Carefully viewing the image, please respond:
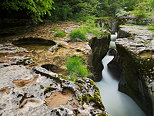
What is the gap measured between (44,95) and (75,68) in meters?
1.21

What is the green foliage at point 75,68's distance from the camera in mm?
2729

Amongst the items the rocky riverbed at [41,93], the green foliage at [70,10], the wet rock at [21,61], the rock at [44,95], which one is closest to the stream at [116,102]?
the rocky riverbed at [41,93]

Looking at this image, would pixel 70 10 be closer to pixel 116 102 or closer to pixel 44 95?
pixel 116 102

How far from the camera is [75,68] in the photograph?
9.23 ft

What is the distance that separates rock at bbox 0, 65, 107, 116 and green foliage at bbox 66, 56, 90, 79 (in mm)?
563

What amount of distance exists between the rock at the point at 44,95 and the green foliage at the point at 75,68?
563 millimetres

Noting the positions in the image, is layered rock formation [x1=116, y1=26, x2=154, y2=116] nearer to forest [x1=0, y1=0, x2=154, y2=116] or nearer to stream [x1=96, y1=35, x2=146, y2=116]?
forest [x1=0, y1=0, x2=154, y2=116]

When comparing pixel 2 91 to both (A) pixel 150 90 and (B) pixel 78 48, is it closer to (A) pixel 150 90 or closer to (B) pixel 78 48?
(B) pixel 78 48

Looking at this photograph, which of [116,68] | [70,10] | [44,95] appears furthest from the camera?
[70,10]

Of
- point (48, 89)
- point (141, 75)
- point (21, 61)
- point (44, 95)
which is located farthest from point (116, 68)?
point (44, 95)

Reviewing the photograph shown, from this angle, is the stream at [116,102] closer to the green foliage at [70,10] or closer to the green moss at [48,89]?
the green moss at [48,89]

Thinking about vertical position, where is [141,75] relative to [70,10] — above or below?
below

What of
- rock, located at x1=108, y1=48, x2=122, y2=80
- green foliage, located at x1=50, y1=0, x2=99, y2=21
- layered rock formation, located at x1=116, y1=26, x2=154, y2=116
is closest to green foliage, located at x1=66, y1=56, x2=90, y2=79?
layered rock formation, located at x1=116, y1=26, x2=154, y2=116

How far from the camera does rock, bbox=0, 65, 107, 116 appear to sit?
4.73 feet
